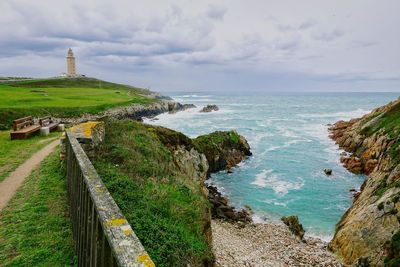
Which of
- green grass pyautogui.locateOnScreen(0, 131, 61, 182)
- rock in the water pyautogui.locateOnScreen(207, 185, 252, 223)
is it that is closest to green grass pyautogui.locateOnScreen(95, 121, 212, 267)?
green grass pyautogui.locateOnScreen(0, 131, 61, 182)

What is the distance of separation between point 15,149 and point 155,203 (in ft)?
39.6

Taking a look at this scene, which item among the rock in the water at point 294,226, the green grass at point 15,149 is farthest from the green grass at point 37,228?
the rock in the water at point 294,226

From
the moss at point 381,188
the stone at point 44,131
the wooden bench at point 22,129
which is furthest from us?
the stone at point 44,131

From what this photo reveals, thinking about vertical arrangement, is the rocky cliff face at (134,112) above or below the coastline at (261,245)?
above

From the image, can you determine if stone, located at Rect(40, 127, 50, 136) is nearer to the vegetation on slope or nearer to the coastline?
the coastline

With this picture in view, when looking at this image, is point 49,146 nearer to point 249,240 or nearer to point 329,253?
point 249,240

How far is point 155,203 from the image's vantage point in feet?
30.0

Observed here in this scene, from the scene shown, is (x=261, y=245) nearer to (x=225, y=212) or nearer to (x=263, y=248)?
(x=263, y=248)

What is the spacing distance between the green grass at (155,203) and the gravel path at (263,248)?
4.07 meters

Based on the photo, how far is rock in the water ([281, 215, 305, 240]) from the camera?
18.4m

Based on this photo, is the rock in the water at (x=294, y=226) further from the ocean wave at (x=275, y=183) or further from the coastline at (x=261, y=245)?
the ocean wave at (x=275, y=183)

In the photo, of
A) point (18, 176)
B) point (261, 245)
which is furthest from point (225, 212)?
point (18, 176)

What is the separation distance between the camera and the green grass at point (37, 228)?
6434 millimetres

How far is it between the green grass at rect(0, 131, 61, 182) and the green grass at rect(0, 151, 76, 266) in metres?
2.78
